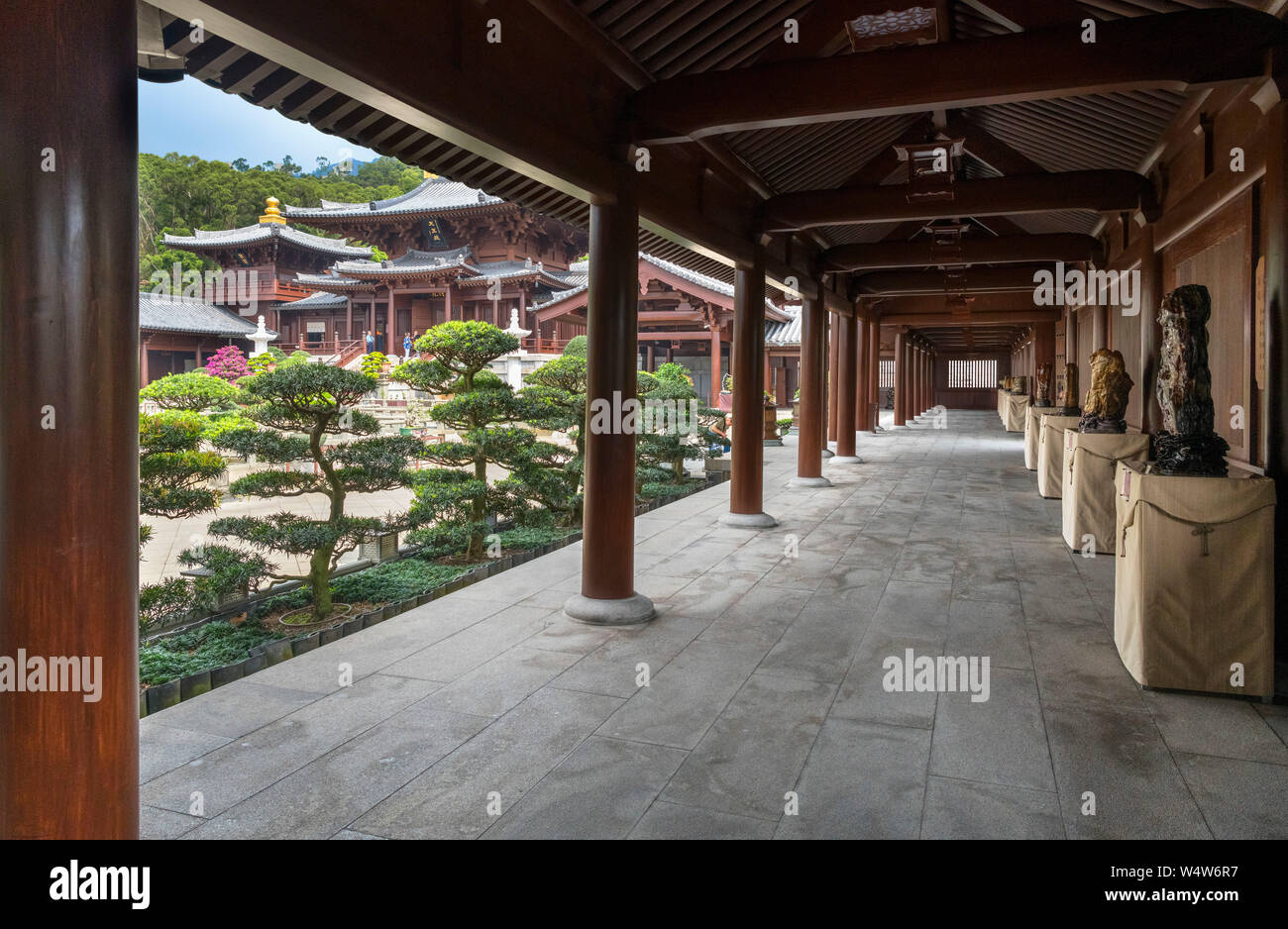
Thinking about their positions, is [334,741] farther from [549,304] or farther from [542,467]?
[549,304]

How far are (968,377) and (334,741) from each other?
43770 millimetres

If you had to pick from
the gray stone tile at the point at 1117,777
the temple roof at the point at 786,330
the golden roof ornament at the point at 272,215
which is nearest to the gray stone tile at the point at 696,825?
the gray stone tile at the point at 1117,777

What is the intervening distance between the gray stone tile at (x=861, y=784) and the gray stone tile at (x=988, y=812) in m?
0.06

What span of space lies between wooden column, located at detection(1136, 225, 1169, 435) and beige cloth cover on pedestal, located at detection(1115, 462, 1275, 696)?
404 cm

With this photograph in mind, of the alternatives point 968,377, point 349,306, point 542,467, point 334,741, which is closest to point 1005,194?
point 542,467

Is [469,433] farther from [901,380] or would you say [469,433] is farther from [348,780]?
[901,380]

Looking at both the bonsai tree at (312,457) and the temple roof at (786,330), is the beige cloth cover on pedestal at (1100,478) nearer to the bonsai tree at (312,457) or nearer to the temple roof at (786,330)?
the bonsai tree at (312,457)

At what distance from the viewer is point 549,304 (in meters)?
28.1

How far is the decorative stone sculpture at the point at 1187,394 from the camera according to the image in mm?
4543

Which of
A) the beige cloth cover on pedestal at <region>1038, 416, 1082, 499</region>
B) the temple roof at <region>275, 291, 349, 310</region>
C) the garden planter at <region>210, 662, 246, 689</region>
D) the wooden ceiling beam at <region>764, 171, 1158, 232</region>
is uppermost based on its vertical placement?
the temple roof at <region>275, 291, 349, 310</region>

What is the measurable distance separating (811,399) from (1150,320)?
5345mm

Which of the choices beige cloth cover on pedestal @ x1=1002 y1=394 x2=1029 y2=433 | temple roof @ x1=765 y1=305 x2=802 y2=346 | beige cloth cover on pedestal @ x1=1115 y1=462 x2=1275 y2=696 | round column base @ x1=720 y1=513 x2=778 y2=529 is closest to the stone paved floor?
beige cloth cover on pedestal @ x1=1115 y1=462 x2=1275 y2=696

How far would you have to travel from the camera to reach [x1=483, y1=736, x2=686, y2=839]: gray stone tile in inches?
117

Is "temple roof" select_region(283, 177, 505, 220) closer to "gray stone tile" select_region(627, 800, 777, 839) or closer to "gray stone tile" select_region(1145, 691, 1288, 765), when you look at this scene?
"gray stone tile" select_region(1145, 691, 1288, 765)
